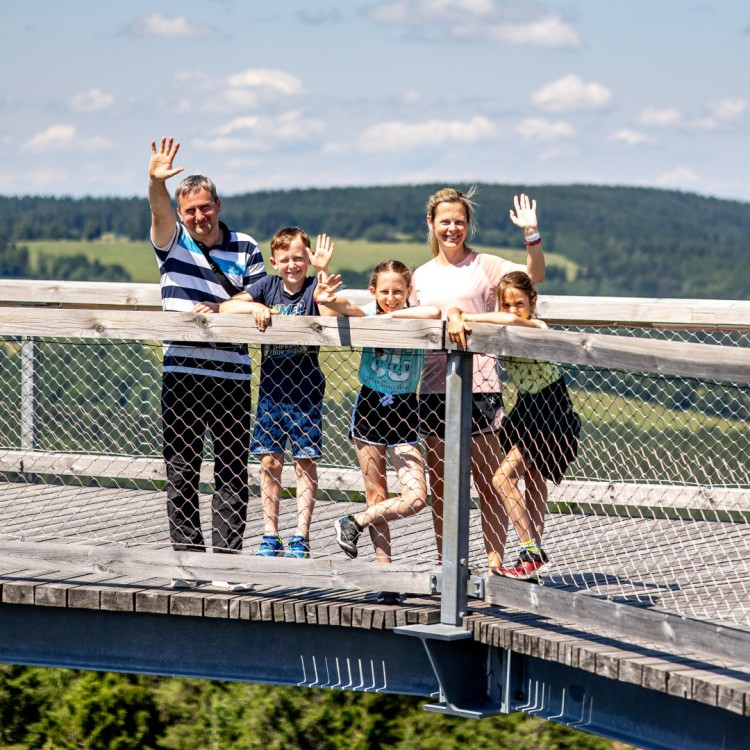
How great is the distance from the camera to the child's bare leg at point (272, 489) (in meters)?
5.89

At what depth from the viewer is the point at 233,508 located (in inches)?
233

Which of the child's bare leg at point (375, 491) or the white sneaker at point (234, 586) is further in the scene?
the white sneaker at point (234, 586)

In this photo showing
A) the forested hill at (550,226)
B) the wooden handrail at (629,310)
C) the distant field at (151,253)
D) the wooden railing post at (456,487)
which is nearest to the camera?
the wooden railing post at (456,487)

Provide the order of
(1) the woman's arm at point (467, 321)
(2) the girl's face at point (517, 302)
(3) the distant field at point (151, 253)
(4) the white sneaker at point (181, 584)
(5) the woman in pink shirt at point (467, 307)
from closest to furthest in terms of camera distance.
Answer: (1) the woman's arm at point (467, 321), (2) the girl's face at point (517, 302), (5) the woman in pink shirt at point (467, 307), (4) the white sneaker at point (181, 584), (3) the distant field at point (151, 253)

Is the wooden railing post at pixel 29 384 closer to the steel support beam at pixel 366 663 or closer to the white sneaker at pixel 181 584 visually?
the steel support beam at pixel 366 663

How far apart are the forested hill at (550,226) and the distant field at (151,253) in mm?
2078

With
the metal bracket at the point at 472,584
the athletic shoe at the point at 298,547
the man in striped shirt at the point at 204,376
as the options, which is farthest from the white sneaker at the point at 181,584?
the metal bracket at the point at 472,584

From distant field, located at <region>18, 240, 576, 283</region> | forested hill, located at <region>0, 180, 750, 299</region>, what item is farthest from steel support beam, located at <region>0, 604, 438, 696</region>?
forested hill, located at <region>0, 180, 750, 299</region>

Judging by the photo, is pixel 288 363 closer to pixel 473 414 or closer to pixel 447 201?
pixel 473 414

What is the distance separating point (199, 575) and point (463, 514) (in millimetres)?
1201

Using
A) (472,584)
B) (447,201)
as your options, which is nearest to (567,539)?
(472,584)

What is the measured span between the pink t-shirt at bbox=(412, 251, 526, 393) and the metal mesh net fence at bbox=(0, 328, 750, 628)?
7cm

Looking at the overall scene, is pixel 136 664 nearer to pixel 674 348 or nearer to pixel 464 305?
pixel 464 305

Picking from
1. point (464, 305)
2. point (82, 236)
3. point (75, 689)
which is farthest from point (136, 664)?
point (82, 236)
